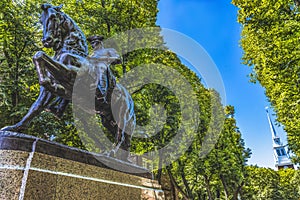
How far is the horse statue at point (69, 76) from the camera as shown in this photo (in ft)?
14.0

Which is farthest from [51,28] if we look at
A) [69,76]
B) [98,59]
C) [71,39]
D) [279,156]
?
[279,156]

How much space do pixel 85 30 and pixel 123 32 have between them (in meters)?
2.09

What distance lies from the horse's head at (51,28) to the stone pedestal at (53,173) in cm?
235

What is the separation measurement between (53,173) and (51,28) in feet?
9.94

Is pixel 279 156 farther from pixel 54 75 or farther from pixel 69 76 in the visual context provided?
pixel 54 75

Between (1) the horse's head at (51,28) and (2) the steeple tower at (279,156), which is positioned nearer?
(1) the horse's head at (51,28)

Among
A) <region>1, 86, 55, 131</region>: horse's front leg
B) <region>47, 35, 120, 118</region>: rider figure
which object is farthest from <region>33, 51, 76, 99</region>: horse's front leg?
<region>47, 35, 120, 118</region>: rider figure

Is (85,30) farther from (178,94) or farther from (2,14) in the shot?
(178,94)

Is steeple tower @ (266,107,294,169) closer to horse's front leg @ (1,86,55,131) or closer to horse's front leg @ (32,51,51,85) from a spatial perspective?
horse's front leg @ (1,86,55,131)

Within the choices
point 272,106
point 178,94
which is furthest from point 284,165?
point 178,94

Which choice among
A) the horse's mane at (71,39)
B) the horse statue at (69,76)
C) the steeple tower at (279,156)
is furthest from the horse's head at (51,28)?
the steeple tower at (279,156)

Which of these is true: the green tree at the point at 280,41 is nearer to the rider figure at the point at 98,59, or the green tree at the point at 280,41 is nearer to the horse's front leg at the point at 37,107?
the rider figure at the point at 98,59

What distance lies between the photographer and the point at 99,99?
5.05m

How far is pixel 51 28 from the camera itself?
493 centimetres
